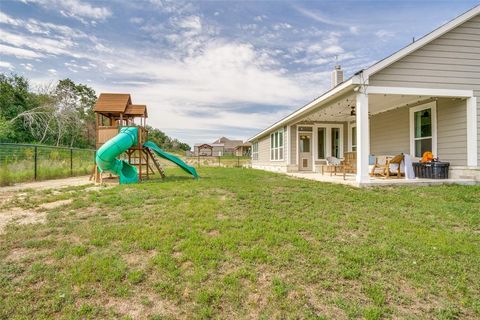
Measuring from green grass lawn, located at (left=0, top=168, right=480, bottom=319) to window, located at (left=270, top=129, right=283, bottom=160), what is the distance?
10.6m

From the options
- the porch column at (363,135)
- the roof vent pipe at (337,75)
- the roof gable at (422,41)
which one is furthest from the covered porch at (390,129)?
the roof vent pipe at (337,75)

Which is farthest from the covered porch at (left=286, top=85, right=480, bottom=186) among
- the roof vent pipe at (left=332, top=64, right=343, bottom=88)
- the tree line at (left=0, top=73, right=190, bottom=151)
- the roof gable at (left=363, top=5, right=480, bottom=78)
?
the tree line at (left=0, top=73, right=190, bottom=151)

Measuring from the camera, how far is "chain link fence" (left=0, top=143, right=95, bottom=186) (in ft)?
30.1

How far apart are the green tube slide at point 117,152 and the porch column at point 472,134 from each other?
1031 cm

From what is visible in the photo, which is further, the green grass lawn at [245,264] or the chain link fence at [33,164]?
the chain link fence at [33,164]

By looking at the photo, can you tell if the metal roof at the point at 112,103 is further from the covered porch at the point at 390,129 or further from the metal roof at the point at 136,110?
the covered porch at the point at 390,129

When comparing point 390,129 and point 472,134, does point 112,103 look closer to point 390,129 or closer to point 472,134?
point 390,129

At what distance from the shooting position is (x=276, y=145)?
16031 millimetres

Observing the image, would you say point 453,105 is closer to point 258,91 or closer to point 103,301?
point 103,301

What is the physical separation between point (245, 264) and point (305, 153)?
38.0ft

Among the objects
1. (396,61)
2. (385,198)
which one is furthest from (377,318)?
(396,61)

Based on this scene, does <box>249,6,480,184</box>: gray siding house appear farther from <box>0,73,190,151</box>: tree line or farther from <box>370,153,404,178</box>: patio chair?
<box>0,73,190,151</box>: tree line

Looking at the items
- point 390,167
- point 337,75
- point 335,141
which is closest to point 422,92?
point 390,167

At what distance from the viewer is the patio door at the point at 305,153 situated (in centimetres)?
1353
